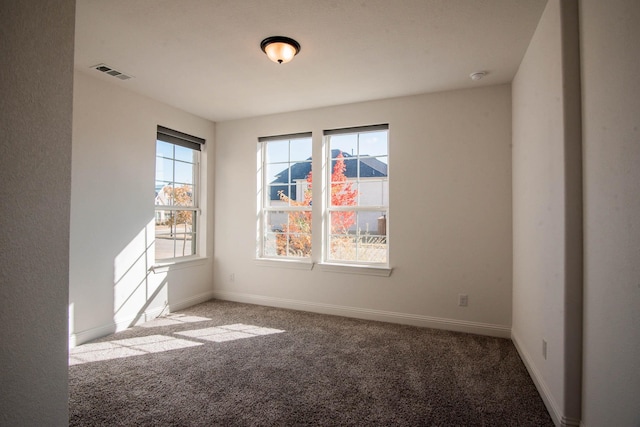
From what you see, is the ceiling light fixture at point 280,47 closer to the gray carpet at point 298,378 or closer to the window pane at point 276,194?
the window pane at point 276,194

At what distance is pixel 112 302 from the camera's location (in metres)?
3.37

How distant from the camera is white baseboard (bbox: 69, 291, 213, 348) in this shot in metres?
3.06

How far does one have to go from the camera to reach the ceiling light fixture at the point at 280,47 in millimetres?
2480

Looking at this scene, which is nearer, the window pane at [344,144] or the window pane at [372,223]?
the window pane at [372,223]

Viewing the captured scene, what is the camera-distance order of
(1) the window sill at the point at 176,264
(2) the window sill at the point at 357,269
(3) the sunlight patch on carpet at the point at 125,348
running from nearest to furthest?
(3) the sunlight patch on carpet at the point at 125,348 < (2) the window sill at the point at 357,269 < (1) the window sill at the point at 176,264

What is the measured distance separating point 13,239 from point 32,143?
1.26 ft

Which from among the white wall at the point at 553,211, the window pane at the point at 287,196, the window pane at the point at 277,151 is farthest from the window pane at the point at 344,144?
the white wall at the point at 553,211

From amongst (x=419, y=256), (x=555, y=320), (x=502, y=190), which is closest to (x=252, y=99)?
(x=419, y=256)

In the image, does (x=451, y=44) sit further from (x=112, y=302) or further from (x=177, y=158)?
(x=112, y=302)

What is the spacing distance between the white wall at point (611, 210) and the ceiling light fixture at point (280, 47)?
184cm

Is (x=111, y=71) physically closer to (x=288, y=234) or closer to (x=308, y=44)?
(x=308, y=44)

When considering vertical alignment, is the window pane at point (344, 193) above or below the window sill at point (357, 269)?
above

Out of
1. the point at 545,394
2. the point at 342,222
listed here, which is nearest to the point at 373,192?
the point at 342,222

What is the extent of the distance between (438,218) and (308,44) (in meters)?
2.23
